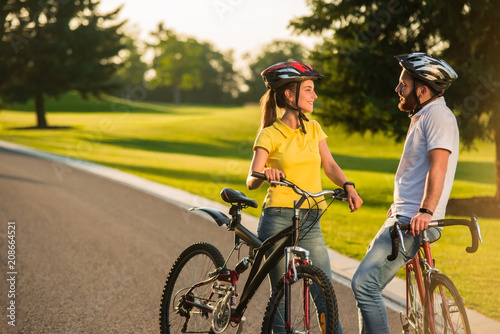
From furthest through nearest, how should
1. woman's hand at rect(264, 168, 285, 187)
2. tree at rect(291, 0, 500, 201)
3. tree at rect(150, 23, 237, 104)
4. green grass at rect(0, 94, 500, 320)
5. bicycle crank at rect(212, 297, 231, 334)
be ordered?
1. tree at rect(150, 23, 237, 104)
2. tree at rect(291, 0, 500, 201)
3. green grass at rect(0, 94, 500, 320)
4. bicycle crank at rect(212, 297, 231, 334)
5. woman's hand at rect(264, 168, 285, 187)

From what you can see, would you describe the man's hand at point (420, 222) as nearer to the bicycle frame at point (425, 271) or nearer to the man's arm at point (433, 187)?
the man's arm at point (433, 187)

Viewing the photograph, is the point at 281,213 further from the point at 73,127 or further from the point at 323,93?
the point at 73,127

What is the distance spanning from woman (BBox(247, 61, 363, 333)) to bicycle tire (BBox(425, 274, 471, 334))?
0.69 metres

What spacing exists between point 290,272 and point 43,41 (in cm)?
4547

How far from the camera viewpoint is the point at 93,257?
291 inches

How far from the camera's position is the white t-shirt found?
3215 mm

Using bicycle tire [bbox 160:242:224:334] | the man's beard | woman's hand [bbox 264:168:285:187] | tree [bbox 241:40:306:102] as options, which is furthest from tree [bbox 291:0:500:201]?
tree [bbox 241:40:306:102]

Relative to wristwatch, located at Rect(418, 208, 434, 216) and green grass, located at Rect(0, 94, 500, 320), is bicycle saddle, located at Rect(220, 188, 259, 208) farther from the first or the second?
green grass, located at Rect(0, 94, 500, 320)

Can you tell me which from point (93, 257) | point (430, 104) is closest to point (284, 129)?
point (430, 104)

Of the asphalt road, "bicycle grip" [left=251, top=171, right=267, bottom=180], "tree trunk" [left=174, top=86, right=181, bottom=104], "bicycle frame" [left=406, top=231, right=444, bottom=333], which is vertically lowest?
"tree trunk" [left=174, top=86, right=181, bottom=104]

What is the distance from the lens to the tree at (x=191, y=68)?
282 feet

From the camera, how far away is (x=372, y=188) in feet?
56.2

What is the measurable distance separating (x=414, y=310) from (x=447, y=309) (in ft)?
1.59

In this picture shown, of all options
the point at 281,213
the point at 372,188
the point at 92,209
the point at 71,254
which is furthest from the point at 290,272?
the point at 372,188
